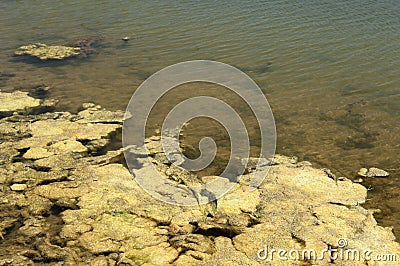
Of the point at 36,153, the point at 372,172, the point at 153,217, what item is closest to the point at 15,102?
the point at 36,153

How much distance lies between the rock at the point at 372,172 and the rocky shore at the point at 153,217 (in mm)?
428

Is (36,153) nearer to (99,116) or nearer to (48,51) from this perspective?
(99,116)

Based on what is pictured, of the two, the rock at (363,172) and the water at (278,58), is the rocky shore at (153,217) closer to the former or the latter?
the rock at (363,172)

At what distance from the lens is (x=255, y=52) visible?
11062mm

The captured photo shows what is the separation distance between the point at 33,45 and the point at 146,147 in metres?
6.72

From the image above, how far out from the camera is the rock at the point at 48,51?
439 inches

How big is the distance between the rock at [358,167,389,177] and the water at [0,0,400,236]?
0.43 feet

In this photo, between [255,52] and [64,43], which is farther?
[64,43]

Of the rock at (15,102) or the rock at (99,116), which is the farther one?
the rock at (15,102)

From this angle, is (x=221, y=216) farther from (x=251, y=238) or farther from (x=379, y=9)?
(x=379, y=9)

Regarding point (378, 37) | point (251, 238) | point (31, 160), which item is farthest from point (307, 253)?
point (378, 37)

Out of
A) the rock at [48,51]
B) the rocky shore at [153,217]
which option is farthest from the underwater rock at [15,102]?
the rock at [48,51]

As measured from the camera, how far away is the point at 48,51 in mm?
11414

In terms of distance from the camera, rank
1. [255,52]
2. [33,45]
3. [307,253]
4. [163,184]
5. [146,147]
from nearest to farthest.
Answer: [307,253], [163,184], [146,147], [255,52], [33,45]
